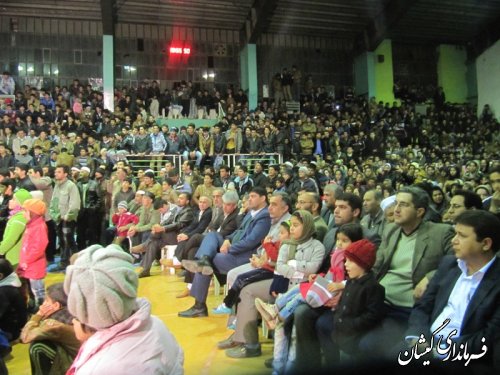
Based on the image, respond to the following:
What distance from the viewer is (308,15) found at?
61.6 feet

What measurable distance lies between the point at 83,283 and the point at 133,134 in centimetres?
1162

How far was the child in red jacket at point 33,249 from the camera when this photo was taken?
16.5 ft

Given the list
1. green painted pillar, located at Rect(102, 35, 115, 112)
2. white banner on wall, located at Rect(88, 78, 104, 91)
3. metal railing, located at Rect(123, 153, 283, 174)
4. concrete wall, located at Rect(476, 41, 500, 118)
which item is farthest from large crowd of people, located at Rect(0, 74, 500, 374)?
concrete wall, located at Rect(476, 41, 500, 118)

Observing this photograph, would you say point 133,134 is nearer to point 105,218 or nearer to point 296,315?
point 105,218

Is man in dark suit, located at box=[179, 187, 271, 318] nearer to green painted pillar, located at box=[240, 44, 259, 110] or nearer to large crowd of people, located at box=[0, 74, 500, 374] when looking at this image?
large crowd of people, located at box=[0, 74, 500, 374]

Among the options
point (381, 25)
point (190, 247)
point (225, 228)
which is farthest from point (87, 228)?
point (381, 25)

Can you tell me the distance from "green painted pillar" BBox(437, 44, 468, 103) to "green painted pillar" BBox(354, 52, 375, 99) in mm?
3949

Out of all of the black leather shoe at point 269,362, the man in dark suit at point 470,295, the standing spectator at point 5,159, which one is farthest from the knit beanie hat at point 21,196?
the standing spectator at point 5,159

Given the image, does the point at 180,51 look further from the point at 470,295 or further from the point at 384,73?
the point at 470,295

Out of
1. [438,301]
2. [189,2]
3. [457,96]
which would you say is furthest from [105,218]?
[457,96]

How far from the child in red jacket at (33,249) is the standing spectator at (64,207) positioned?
2511 mm

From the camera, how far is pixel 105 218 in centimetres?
909

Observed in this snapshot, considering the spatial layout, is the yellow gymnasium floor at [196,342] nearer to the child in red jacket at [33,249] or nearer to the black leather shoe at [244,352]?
the black leather shoe at [244,352]

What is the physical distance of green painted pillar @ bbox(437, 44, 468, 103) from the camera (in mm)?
22469
